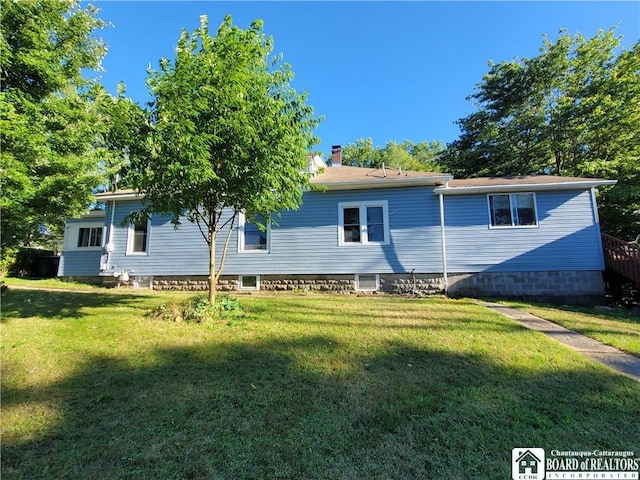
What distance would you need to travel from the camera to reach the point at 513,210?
31.8ft

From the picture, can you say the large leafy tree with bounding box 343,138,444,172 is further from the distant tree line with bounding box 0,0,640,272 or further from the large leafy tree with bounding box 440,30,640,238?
the distant tree line with bounding box 0,0,640,272

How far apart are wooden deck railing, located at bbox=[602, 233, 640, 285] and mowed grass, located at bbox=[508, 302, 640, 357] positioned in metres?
1.21

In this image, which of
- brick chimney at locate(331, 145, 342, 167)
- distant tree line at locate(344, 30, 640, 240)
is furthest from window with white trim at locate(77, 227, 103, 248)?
distant tree line at locate(344, 30, 640, 240)

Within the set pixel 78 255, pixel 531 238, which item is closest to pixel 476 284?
pixel 531 238

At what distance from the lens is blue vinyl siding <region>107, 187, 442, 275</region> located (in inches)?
391

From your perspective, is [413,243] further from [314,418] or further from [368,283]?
[314,418]

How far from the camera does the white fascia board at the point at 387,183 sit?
31.8 feet

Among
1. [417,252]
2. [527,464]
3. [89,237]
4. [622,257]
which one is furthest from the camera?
[89,237]

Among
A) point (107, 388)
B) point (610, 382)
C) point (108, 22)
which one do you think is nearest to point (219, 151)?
point (107, 388)

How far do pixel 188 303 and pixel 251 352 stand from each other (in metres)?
2.35

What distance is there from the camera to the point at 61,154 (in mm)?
6781

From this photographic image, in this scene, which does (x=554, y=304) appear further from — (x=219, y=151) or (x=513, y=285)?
(x=219, y=151)

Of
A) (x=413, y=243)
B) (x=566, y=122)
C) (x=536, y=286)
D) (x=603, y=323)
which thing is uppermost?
(x=566, y=122)

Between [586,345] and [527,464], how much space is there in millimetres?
3628
